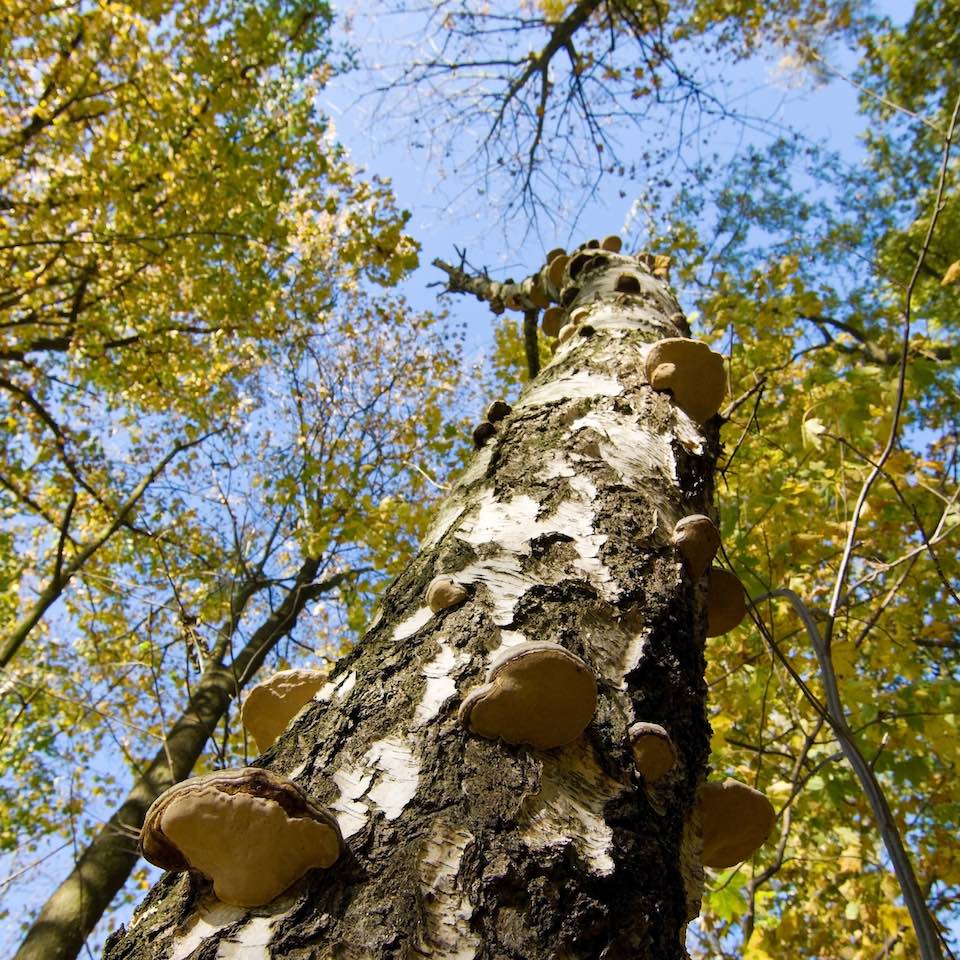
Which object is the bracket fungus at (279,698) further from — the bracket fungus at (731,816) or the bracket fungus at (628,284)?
the bracket fungus at (628,284)

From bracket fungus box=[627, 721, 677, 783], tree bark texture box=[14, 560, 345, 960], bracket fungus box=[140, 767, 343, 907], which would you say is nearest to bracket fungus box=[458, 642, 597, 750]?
bracket fungus box=[627, 721, 677, 783]

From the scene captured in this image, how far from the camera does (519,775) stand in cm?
107

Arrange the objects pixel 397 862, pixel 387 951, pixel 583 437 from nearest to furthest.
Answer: pixel 387 951 < pixel 397 862 < pixel 583 437

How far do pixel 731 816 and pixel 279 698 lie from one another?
97 cm

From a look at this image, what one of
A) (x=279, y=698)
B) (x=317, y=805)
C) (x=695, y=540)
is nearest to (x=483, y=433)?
(x=695, y=540)

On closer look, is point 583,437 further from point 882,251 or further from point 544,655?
point 882,251

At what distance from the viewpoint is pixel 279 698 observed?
1.57 metres

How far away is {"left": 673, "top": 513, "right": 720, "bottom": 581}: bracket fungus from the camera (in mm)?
1619

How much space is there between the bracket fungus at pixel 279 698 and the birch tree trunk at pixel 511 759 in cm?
20

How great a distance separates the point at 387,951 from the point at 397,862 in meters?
0.11

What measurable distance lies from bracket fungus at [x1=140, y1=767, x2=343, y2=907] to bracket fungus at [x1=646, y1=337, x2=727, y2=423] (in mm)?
1674

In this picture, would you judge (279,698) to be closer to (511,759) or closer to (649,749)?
(511,759)

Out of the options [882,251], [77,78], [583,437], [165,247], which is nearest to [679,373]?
[583,437]

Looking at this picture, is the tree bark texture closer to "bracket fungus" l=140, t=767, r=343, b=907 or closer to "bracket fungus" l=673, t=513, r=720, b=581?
"bracket fungus" l=673, t=513, r=720, b=581
